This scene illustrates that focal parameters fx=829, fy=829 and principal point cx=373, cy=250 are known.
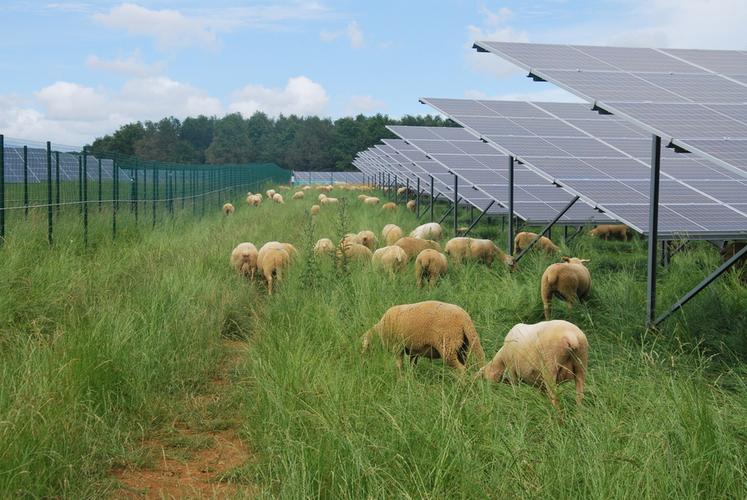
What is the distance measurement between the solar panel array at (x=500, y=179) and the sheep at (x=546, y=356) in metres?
9.70

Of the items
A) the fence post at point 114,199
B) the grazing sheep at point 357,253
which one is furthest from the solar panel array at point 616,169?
the fence post at point 114,199

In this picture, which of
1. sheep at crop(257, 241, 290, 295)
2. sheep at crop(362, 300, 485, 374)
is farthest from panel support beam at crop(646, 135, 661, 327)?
sheep at crop(257, 241, 290, 295)

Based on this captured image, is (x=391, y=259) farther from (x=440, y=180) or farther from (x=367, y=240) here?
(x=440, y=180)

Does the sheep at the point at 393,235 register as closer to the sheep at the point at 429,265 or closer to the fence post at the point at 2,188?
the sheep at the point at 429,265

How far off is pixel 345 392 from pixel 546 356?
4.85 feet

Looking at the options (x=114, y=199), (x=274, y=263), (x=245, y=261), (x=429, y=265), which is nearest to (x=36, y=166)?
(x=114, y=199)

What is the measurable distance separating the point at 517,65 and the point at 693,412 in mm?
6416

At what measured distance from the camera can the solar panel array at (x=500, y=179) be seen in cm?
1658

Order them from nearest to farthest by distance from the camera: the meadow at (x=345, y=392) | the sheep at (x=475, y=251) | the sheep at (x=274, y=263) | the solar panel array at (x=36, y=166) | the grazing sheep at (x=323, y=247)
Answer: the meadow at (x=345, y=392), the sheep at (x=274, y=263), the grazing sheep at (x=323, y=247), the solar panel array at (x=36, y=166), the sheep at (x=475, y=251)

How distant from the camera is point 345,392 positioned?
18.5ft

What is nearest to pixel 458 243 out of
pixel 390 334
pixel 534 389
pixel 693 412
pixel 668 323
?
pixel 668 323

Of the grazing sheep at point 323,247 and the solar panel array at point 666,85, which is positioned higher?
the solar panel array at point 666,85

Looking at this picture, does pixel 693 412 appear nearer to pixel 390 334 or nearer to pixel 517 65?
pixel 390 334

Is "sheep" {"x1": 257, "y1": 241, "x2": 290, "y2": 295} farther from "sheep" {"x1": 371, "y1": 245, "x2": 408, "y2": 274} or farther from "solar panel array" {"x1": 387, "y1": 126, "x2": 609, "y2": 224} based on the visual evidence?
"solar panel array" {"x1": 387, "y1": 126, "x2": 609, "y2": 224}
